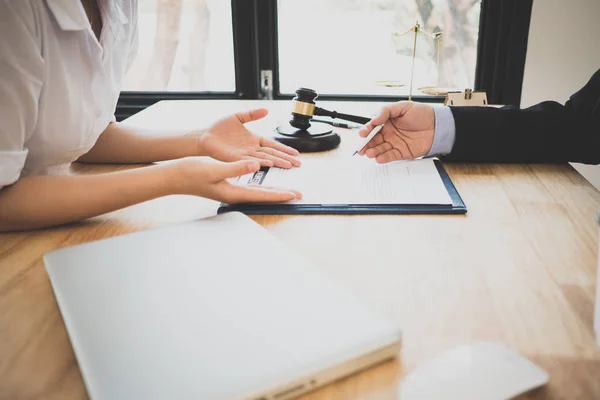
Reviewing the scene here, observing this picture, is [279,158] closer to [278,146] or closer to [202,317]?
[278,146]

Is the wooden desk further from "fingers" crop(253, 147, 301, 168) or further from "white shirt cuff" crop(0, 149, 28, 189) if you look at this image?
A: "fingers" crop(253, 147, 301, 168)

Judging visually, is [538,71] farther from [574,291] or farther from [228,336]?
[228,336]

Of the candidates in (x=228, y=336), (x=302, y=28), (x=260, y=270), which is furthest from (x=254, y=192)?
(x=302, y=28)

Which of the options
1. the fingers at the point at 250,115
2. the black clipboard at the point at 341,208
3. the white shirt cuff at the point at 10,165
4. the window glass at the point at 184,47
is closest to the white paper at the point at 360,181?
the black clipboard at the point at 341,208

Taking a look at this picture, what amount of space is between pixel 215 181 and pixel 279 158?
24 centimetres

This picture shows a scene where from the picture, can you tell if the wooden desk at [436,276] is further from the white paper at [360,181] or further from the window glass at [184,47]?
the window glass at [184,47]

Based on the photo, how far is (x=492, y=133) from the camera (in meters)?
1.00

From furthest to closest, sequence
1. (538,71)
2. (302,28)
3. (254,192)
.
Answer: (302,28)
(538,71)
(254,192)

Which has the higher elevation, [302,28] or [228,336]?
[302,28]

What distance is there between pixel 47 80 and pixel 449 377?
72 cm

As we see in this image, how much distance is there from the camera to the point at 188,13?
6.86 ft

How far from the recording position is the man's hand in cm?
102

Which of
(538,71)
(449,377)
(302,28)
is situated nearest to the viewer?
(449,377)

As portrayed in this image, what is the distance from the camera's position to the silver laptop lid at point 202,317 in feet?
1.26
